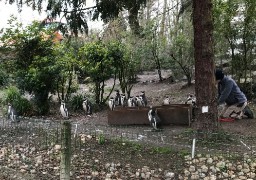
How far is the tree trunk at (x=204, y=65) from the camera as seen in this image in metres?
7.46

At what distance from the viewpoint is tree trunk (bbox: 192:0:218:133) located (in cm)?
746

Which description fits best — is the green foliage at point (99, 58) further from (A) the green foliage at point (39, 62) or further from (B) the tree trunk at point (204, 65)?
(B) the tree trunk at point (204, 65)

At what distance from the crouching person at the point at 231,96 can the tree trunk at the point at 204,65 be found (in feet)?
3.45

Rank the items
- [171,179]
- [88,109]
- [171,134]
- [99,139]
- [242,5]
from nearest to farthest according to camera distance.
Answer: [171,179] → [99,139] → [171,134] → [242,5] → [88,109]

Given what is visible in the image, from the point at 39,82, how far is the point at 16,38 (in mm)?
1660

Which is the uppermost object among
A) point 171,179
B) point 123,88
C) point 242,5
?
point 242,5

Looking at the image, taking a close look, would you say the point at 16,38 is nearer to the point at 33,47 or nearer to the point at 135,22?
the point at 33,47

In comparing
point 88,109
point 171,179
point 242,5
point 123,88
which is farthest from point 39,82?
point 171,179

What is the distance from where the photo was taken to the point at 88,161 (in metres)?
7.12

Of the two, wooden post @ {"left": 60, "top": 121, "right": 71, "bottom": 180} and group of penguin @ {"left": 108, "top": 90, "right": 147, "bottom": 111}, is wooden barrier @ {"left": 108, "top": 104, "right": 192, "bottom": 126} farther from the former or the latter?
wooden post @ {"left": 60, "top": 121, "right": 71, "bottom": 180}

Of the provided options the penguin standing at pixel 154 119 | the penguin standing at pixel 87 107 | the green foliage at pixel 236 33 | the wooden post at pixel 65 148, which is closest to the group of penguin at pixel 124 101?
the penguin standing at pixel 87 107

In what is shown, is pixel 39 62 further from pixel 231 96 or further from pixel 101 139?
pixel 231 96

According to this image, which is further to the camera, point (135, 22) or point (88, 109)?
point (88, 109)

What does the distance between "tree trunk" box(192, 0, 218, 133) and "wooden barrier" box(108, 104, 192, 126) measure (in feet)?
5.63
